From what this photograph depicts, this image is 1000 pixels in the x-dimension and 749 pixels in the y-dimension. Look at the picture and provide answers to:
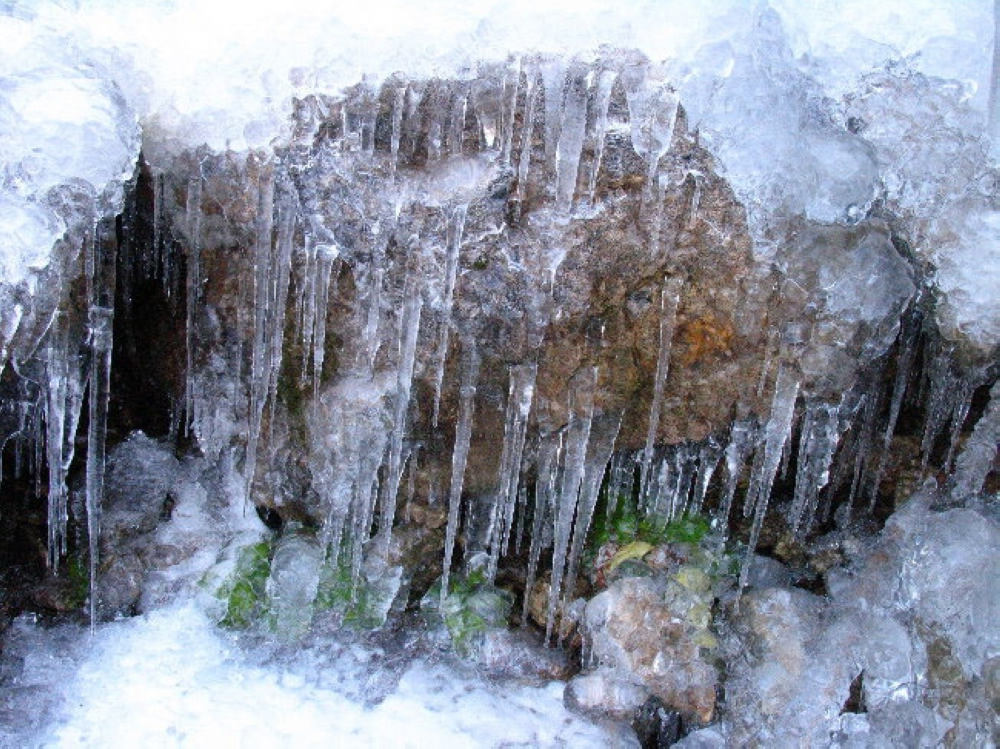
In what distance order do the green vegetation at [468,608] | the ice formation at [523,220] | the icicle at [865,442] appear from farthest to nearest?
1. the green vegetation at [468,608]
2. the icicle at [865,442]
3. the ice formation at [523,220]

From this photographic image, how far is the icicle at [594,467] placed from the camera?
153 inches

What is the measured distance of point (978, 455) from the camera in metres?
3.75

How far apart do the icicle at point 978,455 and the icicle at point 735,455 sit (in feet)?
2.78

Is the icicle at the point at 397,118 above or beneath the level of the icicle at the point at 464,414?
above

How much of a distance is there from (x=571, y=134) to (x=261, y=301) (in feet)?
4.50

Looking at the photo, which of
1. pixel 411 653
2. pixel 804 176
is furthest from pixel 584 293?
pixel 411 653

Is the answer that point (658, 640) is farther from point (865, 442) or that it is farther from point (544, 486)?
point (865, 442)

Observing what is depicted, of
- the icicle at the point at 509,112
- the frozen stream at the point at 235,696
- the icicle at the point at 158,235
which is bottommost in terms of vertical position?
the frozen stream at the point at 235,696

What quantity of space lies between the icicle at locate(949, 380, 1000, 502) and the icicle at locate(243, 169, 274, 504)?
2.88 meters

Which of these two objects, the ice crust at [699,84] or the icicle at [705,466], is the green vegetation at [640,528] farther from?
the ice crust at [699,84]

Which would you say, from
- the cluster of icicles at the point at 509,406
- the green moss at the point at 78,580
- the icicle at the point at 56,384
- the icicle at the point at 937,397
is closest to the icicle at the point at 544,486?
the cluster of icicles at the point at 509,406

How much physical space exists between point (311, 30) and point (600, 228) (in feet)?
4.28

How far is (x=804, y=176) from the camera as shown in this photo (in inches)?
129

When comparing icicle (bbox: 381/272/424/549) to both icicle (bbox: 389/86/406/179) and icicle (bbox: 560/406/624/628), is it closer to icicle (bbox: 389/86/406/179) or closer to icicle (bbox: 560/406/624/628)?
icicle (bbox: 389/86/406/179)
